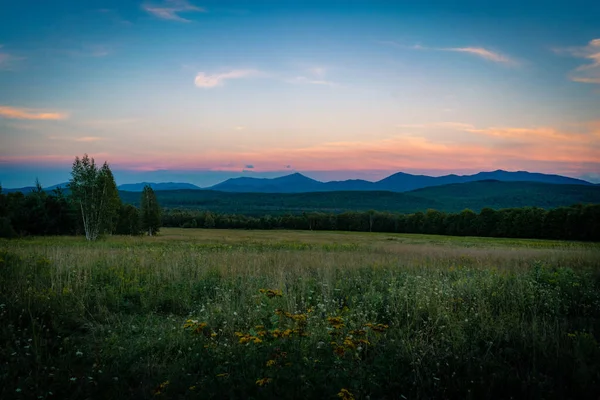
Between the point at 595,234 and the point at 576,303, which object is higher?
the point at 576,303

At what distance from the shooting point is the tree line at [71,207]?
45.0 m

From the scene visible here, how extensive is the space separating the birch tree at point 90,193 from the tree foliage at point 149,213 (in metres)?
24.3

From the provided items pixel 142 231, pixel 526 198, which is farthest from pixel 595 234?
pixel 526 198

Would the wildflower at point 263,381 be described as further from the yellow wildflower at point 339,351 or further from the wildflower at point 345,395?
the yellow wildflower at point 339,351

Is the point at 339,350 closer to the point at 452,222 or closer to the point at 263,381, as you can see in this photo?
the point at 263,381

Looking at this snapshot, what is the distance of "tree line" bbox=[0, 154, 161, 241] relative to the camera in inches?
1772

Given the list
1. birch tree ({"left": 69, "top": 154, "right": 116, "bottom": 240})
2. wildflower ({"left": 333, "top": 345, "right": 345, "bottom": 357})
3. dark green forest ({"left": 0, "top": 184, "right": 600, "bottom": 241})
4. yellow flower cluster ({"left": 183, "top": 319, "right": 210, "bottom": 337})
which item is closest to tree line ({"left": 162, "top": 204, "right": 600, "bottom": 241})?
dark green forest ({"left": 0, "top": 184, "right": 600, "bottom": 241})

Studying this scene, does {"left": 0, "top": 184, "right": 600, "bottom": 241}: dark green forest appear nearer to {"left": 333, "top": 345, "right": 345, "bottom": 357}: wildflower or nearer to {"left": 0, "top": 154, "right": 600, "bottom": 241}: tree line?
{"left": 0, "top": 154, "right": 600, "bottom": 241}: tree line

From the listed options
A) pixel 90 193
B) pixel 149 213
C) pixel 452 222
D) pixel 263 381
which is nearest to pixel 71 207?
pixel 90 193

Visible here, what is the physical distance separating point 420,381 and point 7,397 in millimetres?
4683

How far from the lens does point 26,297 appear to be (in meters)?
7.12

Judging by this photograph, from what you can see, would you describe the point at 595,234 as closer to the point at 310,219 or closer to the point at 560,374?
the point at 310,219

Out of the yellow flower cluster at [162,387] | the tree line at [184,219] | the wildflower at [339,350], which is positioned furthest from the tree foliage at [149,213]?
the wildflower at [339,350]

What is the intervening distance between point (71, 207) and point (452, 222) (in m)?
83.7
